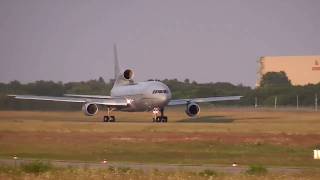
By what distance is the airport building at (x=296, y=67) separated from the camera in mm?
175125

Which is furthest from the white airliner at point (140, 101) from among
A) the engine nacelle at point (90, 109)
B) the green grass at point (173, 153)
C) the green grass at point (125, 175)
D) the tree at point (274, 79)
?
the tree at point (274, 79)

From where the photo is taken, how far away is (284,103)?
141125mm

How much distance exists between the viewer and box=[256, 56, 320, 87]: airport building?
175m

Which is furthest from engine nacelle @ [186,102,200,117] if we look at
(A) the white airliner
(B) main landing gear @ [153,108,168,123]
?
(B) main landing gear @ [153,108,168,123]

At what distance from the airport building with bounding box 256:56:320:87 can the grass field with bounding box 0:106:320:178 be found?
111 meters

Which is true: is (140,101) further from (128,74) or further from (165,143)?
(165,143)

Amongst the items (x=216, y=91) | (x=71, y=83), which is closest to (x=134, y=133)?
(x=71, y=83)

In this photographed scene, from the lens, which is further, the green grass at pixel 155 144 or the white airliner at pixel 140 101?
the white airliner at pixel 140 101

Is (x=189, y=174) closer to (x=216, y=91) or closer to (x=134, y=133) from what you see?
(x=134, y=133)

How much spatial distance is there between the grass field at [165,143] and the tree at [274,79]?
10828 centimetres

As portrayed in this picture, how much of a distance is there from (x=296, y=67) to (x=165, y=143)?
416 feet

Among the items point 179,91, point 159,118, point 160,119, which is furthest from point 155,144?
point 179,91

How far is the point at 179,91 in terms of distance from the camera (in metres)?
146

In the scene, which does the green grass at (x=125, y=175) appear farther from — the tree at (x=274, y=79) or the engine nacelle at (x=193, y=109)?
the tree at (x=274, y=79)
